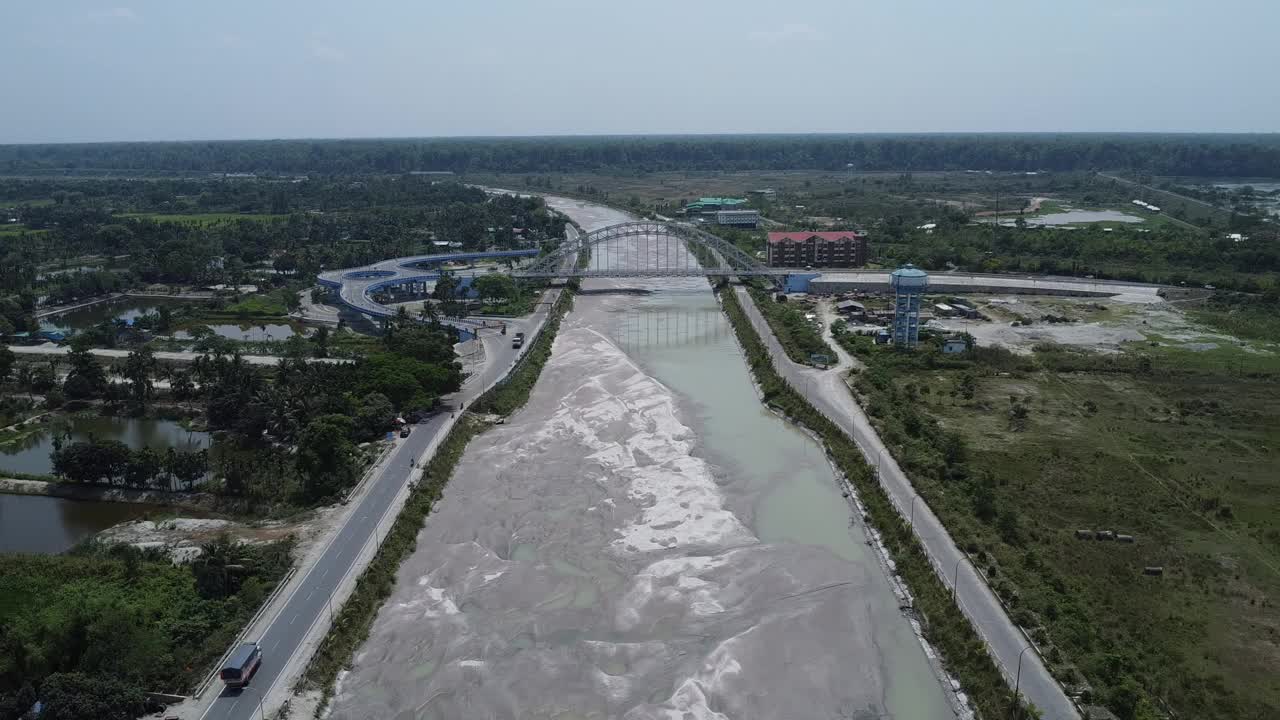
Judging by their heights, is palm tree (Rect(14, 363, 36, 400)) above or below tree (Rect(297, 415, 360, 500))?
below

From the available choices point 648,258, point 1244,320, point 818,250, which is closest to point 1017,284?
point 1244,320

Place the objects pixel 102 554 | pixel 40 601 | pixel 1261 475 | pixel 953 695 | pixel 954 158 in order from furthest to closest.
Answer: pixel 954 158, pixel 1261 475, pixel 102 554, pixel 40 601, pixel 953 695

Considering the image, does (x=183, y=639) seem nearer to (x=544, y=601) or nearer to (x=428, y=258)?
(x=544, y=601)

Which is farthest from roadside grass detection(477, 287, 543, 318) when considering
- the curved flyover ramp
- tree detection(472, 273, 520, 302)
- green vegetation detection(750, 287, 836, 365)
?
green vegetation detection(750, 287, 836, 365)

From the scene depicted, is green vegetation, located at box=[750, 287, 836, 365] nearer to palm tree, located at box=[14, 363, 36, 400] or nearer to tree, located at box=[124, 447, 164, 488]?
tree, located at box=[124, 447, 164, 488]

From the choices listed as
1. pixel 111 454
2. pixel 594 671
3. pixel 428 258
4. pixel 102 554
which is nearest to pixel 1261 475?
pixel 594 671

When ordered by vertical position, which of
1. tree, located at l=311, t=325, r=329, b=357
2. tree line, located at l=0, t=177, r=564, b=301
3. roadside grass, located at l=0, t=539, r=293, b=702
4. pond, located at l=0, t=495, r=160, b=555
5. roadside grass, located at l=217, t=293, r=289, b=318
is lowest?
pond, located at l=0, t=495, r=160, b=555

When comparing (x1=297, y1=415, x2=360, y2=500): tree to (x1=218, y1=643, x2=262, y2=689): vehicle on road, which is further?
(x1=297, y1=415, x2=360, y2=500): tree
